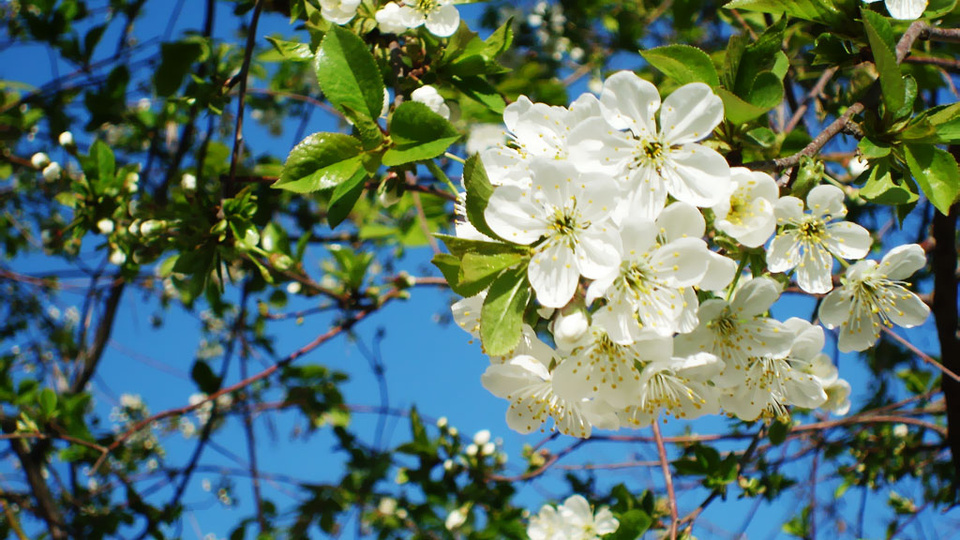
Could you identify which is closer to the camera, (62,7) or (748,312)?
(748,312)

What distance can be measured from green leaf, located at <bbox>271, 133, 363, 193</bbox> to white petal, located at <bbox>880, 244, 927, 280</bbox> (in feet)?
3.06

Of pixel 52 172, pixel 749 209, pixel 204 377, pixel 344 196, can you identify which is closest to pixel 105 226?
pixel 52 172

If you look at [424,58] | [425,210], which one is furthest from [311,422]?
[424,58]

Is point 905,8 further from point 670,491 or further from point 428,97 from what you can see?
point 670,491

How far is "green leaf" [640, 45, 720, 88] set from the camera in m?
1.03

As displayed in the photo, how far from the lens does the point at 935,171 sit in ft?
3.47

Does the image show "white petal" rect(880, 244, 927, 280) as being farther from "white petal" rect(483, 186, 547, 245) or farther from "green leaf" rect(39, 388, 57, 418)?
"green leaf" rect(39, 388, 57, 418)

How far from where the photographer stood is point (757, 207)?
3.15 ft

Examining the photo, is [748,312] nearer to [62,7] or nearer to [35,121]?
[62,7]

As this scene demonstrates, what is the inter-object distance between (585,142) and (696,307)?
0.92 ft

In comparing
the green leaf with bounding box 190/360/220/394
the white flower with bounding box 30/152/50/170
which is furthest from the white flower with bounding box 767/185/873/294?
the white flower with bounding box 30/152/50/170

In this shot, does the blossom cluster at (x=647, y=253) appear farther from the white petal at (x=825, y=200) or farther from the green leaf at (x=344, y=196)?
the green leaf at (x=344, y=196)

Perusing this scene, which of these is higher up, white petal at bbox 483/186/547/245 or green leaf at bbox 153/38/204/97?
white petal at bbox 483/186/547/245

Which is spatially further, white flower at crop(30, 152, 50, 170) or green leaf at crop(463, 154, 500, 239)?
white flower at crop(30, 152, 50, 170)
